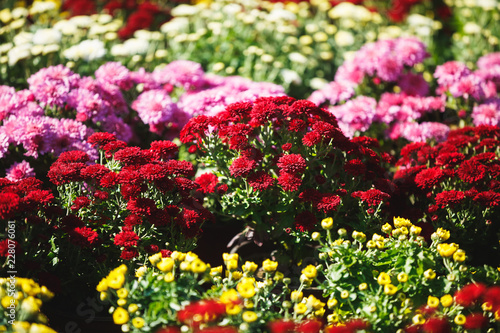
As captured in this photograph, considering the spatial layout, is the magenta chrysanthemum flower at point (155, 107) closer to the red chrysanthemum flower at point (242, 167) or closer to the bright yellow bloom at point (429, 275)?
the red chrysanthemum flower at point (242, 167)

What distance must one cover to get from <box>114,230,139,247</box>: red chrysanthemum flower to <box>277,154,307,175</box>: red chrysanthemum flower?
0.82 metres

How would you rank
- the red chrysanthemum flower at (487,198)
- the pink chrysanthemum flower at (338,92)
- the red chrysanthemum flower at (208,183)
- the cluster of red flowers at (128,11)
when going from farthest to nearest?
the cluster of red flowers at (128,11), the pink chrysanthemum flower at (338,92), the red chrysanthemum flower at (208,183), the red chrysanthemum flower at (487,198)

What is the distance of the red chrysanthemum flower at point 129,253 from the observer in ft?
7.80

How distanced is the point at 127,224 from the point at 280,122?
0.99 m

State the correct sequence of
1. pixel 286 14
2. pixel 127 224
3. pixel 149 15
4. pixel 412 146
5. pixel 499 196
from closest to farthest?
1. pixel 127 224
2. pixel 499 196
3. pixel 412 146
4. pixel 286 14
5. pixel 149 15

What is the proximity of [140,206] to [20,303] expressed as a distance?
2.26 feet

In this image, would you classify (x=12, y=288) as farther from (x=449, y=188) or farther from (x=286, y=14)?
(x=286, y=14)

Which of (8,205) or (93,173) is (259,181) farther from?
(8,205)

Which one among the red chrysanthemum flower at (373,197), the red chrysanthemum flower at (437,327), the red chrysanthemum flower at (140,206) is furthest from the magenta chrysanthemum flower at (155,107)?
the red chrysanthemum flower at (437,327)

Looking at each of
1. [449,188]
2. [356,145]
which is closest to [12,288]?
[356,145]

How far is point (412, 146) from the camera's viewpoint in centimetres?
322

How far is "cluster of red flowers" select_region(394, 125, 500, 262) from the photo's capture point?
2.76 metres

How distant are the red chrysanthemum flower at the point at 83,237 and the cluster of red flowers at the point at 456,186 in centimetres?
178

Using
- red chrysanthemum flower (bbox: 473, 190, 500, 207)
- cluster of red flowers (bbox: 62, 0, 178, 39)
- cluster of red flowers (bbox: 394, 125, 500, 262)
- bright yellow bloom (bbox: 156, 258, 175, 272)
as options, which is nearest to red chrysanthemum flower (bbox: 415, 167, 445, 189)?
cluster of red flowers (bbox: 394, 125, 500, 262)
